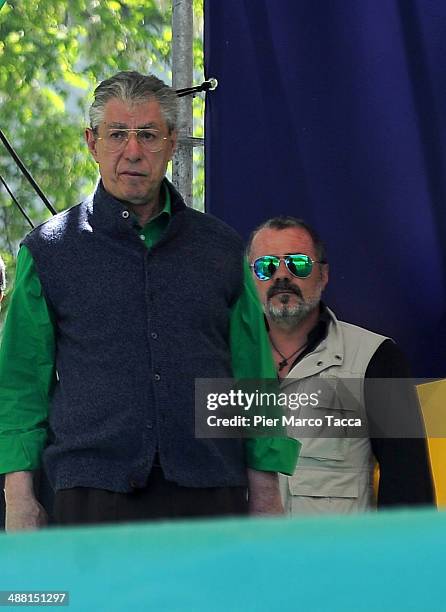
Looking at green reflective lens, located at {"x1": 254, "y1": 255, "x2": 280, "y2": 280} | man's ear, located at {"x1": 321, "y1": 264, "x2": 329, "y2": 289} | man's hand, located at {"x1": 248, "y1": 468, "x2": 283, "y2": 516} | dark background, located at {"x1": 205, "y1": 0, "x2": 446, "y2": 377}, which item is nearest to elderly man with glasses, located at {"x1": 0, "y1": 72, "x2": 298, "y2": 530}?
man's hand, located at {"x1": 248, "y1": 468, "x2": 283, "y2": 516}

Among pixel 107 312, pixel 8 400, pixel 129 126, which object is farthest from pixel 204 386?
pixel 129 126

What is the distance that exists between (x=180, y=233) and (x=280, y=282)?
0.51 metres

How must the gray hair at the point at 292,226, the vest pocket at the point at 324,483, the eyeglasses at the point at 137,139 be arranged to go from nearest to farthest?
the eyeglasses at the point at 137,139 → the vest pocket at the point at 324,483 → the gray hair at the point at 292,226

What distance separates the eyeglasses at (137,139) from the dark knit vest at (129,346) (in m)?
0.07

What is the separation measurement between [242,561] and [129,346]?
1034 millimetres

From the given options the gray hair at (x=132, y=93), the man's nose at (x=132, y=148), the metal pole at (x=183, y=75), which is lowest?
the man's nose at (x=132, y=148)

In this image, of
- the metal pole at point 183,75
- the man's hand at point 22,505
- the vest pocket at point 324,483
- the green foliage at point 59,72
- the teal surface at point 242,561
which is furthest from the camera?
the green foliage at point 59,72

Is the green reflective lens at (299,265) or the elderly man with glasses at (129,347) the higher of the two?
the green reflective lens at (299,265)

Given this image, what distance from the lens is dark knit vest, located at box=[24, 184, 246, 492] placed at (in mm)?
1535

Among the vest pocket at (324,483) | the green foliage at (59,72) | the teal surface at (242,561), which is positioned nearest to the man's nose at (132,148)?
the vest pocket at (324,483)

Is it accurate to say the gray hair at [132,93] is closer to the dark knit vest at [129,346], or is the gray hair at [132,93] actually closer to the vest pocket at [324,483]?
the dark knit vest at [129,346]

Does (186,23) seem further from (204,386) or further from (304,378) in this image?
(204,386)

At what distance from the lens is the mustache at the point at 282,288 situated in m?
2.12

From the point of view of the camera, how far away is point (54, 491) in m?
1.59
